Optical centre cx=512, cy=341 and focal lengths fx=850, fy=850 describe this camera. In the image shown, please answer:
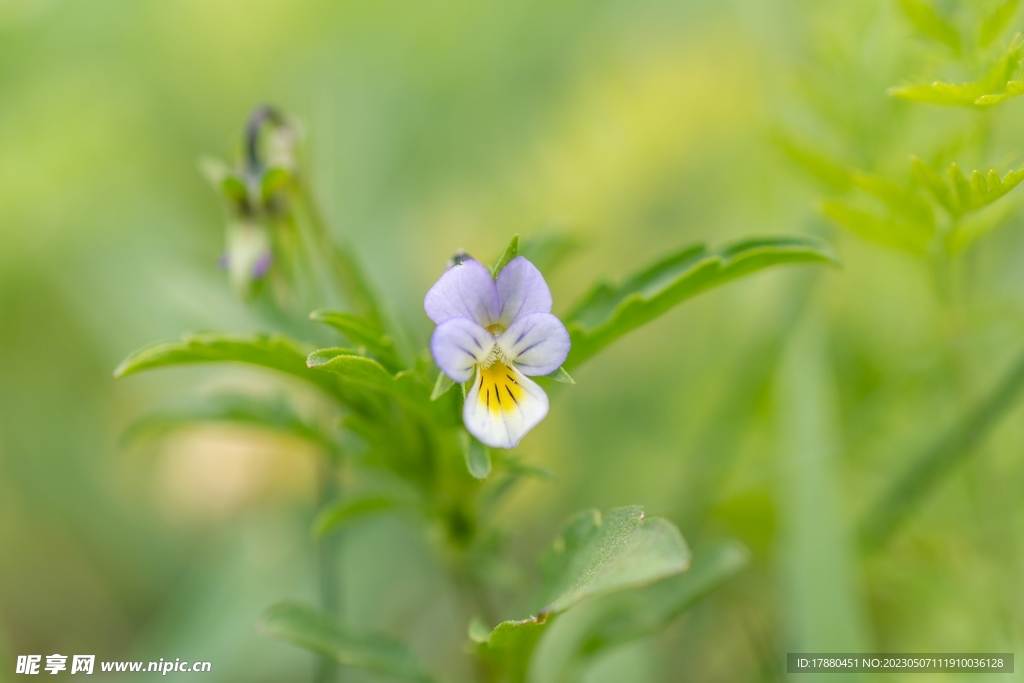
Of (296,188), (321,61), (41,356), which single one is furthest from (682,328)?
(41,356)

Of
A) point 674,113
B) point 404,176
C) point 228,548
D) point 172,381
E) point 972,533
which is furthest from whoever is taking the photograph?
point 404,176

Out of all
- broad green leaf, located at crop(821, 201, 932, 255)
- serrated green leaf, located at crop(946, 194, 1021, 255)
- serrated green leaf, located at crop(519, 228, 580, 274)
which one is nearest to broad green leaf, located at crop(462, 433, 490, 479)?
serrated green leaf, located at crop(519, 228, 580, 274)

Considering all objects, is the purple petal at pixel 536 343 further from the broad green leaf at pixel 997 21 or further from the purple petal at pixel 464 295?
the broad green leaf at pixel 997 21

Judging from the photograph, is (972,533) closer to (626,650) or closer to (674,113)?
(626,650)

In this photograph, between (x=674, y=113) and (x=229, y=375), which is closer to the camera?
(x=229, y=375)

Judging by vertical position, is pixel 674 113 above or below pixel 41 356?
above

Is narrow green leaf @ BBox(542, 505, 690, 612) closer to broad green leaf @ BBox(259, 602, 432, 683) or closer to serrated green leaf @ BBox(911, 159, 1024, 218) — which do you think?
broad green leaf @ BBox(259, 602, 432, 683)

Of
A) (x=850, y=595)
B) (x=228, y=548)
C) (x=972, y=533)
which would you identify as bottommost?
(x=850, y=595)
